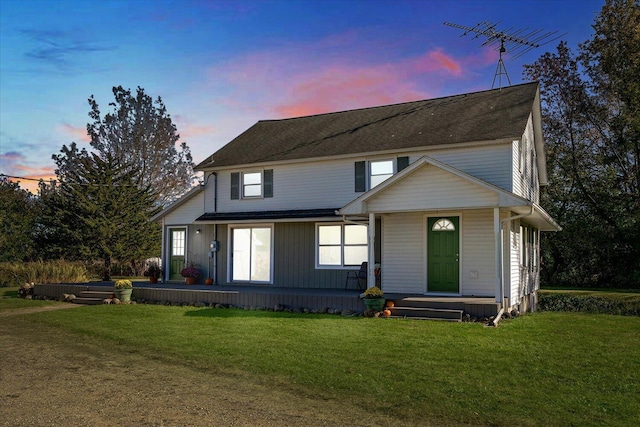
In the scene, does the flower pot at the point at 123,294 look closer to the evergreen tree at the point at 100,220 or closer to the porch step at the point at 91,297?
the porch step at the point at 91,297

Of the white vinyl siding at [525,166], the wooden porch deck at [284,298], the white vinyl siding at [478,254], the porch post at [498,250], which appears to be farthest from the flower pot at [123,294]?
the white vinyl siding at [525,166]

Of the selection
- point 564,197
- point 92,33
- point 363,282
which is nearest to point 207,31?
point 92,33

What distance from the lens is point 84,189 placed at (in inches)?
1000

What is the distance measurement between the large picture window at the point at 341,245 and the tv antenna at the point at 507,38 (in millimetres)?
7872

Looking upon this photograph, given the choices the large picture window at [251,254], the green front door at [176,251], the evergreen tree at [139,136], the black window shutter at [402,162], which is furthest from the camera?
the evergreen tree at [139,136]

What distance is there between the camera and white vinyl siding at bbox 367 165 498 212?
1297 cm

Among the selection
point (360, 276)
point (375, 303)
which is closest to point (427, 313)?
point (375, 303)

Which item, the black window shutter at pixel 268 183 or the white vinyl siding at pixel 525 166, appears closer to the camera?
the white vinyl siding at pixel 525 166

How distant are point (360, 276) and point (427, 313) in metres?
3.70

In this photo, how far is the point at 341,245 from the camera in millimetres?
17000

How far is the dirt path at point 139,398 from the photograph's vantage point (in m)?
5.54

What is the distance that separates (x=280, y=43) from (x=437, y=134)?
18.0ft

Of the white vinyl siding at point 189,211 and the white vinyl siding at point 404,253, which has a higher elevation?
the white vinyl siding at point 189,211

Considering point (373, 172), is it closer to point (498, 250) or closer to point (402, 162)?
point (402, 162)
